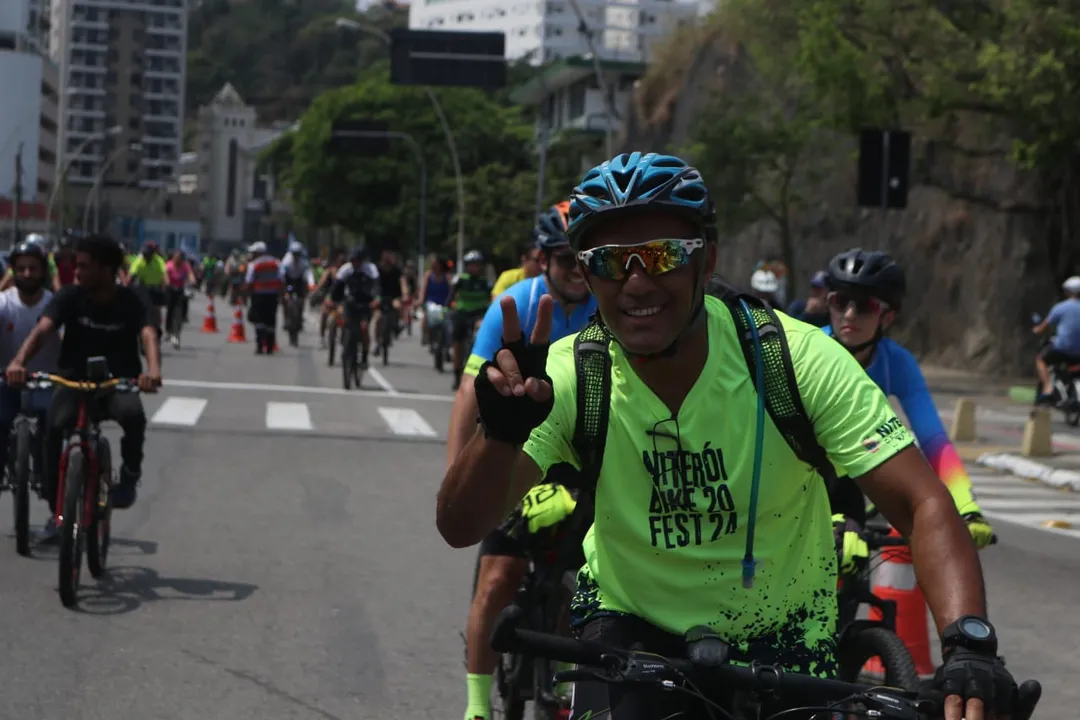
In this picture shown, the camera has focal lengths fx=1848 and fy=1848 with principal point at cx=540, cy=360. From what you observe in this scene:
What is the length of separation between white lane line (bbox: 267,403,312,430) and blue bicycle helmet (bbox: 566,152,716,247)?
15.2 meters

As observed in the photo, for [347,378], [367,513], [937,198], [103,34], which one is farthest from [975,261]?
[103,34]

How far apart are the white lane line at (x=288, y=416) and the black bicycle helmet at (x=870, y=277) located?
493 inches

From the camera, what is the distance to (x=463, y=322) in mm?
24516

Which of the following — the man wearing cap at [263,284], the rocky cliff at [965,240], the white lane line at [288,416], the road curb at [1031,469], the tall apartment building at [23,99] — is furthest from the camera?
the tall apartment building at [23,99]

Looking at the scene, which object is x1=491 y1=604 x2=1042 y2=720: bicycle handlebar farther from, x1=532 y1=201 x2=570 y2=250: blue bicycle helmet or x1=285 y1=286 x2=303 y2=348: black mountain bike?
x1=285 y1=286 x2=303 y2=348: black mountain bike

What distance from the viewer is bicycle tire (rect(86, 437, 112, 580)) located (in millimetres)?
8959

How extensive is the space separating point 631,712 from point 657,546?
337 millimetres

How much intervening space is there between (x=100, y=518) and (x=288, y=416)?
34.2ft

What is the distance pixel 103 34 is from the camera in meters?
190

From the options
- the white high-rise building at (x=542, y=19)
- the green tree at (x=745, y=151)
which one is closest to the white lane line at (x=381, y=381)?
the green tree at (x=745, y=151)

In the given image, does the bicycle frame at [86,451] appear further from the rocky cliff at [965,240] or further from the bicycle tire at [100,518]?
the rocky cliff at [965,240]

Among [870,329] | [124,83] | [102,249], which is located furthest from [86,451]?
[124,83]

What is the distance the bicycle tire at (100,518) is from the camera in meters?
8.96

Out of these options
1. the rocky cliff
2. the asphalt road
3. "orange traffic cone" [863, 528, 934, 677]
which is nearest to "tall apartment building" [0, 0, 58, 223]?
the rocky cliff
